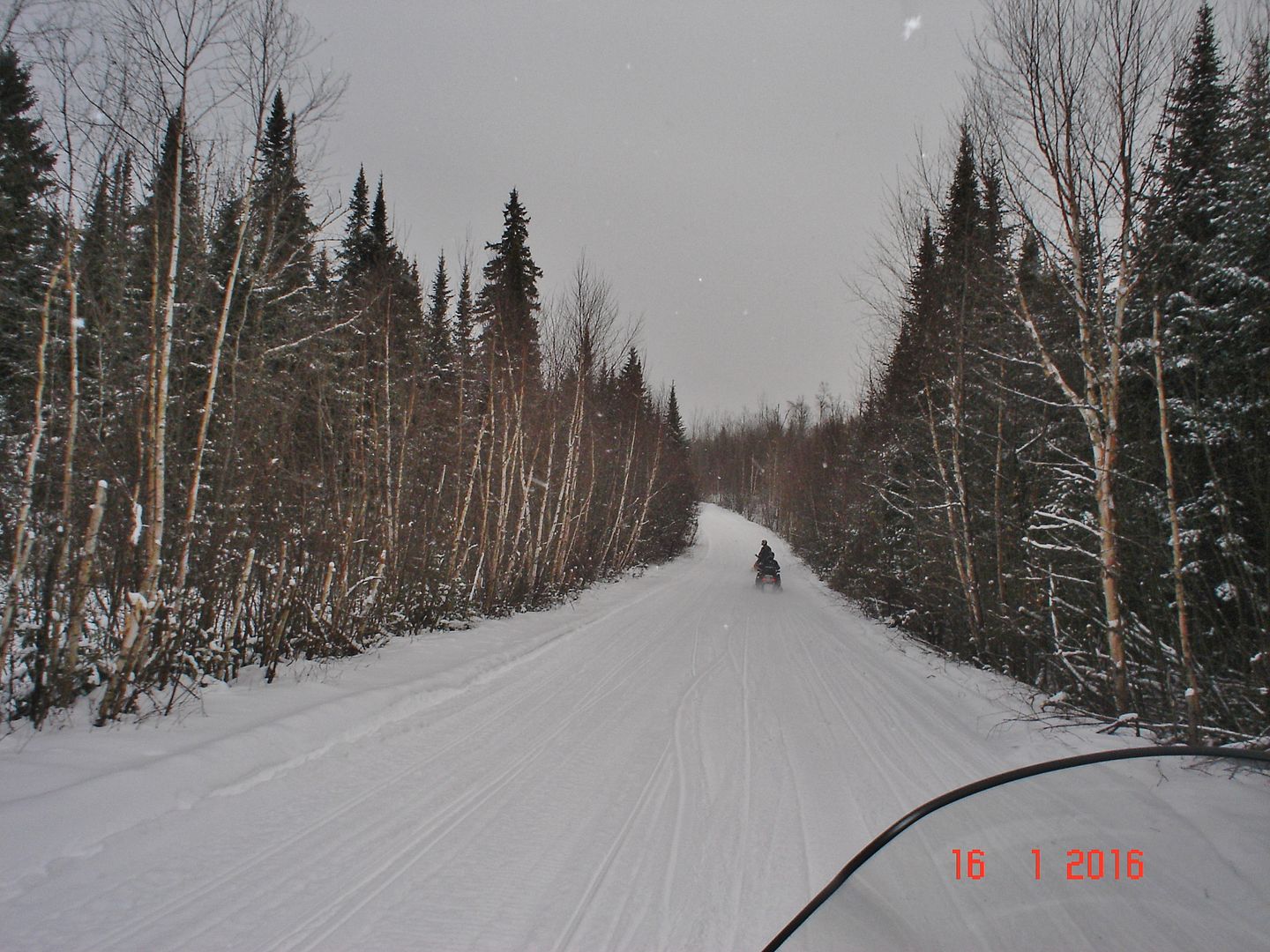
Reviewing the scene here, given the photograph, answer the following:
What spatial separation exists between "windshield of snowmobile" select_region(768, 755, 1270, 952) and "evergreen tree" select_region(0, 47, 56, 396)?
5.92 metres

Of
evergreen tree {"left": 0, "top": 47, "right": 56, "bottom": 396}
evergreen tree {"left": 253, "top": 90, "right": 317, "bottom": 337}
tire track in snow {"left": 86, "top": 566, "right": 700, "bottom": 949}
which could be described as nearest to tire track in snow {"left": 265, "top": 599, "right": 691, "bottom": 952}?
tire track in snow {"left": 86, "top": 566, "right": 700, "bottom": 949}

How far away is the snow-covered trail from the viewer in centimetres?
245

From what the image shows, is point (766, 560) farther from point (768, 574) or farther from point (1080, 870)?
point (1080, 870)

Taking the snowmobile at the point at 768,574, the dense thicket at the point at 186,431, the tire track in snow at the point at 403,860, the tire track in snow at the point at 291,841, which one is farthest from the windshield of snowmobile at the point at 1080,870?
the snowmobile at the point at 768,574

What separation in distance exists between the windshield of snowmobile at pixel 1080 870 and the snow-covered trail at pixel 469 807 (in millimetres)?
1663

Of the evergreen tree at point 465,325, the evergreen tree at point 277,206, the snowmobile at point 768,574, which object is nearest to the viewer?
the evergreen tree at point 277,206

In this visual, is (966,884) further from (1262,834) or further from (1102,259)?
(1102,259)

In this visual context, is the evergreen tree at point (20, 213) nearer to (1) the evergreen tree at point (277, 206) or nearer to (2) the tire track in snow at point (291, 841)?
(1) the evergreen tree at point (277, 206)

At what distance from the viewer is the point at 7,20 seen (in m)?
4.18

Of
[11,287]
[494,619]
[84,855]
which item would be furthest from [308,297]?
[84,855]

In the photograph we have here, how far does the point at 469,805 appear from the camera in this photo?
11.5 feet

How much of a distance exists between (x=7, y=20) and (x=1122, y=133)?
9235mm

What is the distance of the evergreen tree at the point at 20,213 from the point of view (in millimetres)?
4176

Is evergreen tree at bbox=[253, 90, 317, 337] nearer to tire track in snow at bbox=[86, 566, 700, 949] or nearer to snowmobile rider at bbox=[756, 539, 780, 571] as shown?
tire track in snow at bbox=[86, 566, 700, 949]
